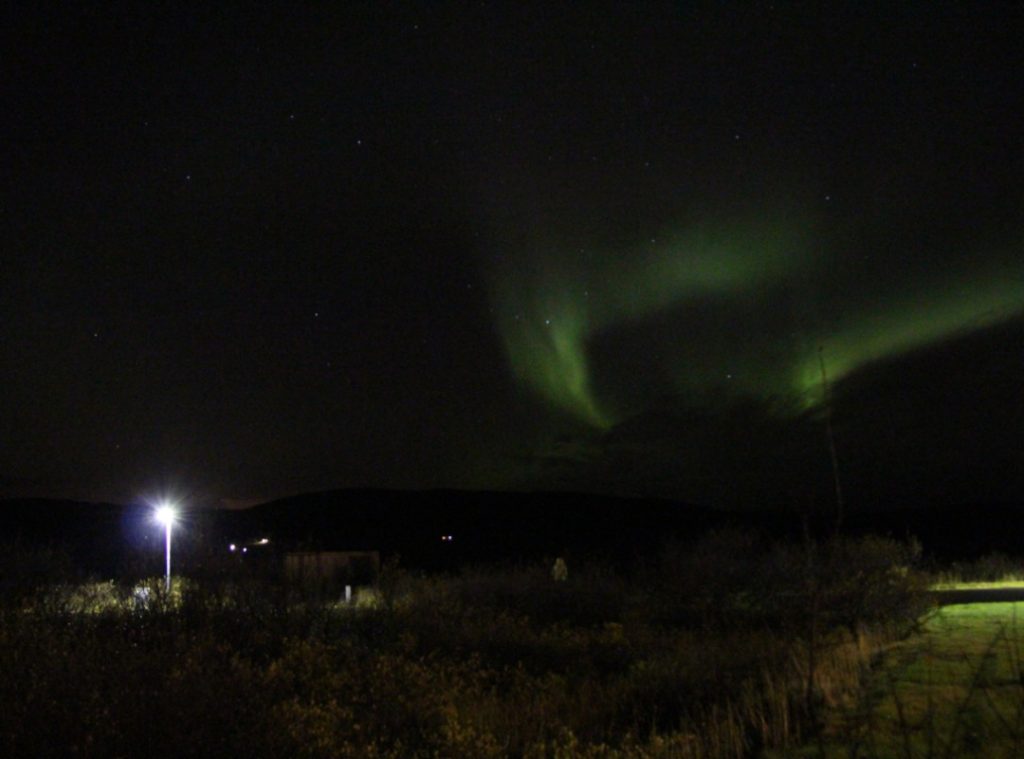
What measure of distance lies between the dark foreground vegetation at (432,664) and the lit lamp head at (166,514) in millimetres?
3166

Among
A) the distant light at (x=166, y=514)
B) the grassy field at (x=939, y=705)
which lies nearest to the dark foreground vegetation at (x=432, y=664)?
the grassy field at (x=939, y=705)

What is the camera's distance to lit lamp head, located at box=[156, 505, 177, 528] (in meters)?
26.1

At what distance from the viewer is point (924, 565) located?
1270 inches

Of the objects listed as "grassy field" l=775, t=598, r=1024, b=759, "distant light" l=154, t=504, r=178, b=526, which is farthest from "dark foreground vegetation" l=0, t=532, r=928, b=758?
"distant light" l=154, t=504, r=178, b=526

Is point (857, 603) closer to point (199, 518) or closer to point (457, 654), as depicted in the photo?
point (457, 654)

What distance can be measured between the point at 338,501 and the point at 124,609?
85.0 m

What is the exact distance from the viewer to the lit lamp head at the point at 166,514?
2611 cm

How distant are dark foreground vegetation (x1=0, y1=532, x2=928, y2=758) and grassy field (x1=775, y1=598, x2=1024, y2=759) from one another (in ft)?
1.38

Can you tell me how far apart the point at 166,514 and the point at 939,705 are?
20.9 metres

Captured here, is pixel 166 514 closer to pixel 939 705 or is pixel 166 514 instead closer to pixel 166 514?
pixel 166 514

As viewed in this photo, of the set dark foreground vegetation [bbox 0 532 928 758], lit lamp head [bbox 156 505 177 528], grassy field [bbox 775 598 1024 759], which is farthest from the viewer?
lit lamp head [bbox 156 505 177 528]

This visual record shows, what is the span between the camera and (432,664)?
15078 mm

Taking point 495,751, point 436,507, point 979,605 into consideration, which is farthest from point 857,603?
point 436,507

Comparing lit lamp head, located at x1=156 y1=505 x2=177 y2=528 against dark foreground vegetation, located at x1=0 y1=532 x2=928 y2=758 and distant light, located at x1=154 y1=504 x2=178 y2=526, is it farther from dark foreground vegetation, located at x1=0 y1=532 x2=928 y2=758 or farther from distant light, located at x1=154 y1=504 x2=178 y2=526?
dark foreground vegetation, located at x1=0 y1=532 x2=928 y2=758
